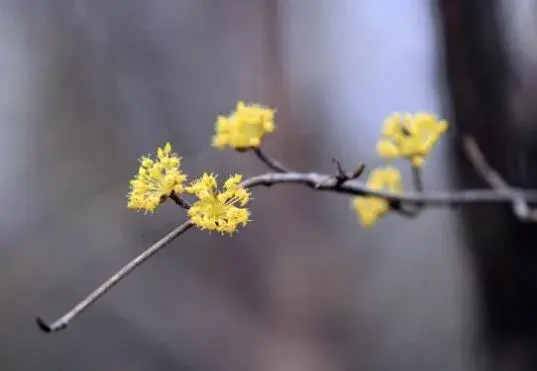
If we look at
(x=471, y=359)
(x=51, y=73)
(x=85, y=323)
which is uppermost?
(x=51, y=73)

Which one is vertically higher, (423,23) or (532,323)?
(423,23)

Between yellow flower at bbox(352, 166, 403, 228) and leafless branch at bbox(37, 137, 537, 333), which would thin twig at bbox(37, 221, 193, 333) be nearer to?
leafless branch at bbox(37, 137, 537, 333)

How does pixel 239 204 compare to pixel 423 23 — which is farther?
pixel 423 23

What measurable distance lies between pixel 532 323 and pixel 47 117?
46 cm

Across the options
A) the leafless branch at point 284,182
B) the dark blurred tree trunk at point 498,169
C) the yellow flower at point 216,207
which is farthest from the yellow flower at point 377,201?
the dark blurred tree trunk at point 498,169

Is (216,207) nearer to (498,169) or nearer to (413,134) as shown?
(413,134)

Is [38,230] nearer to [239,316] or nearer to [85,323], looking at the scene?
[85,323]

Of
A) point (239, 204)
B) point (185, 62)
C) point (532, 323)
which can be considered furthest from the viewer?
point (185, 62)

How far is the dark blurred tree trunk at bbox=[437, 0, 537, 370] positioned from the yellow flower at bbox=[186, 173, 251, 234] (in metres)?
0.43

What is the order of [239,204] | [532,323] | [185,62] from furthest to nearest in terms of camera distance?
[185,62]
[532,323]
[239,204]

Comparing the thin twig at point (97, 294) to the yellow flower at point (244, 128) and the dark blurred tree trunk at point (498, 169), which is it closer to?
the yellow flower at point (244, 128)

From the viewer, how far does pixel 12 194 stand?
0.57 meters

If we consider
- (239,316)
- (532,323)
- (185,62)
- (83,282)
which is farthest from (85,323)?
(532,323)

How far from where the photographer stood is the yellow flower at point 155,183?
0.15 m
